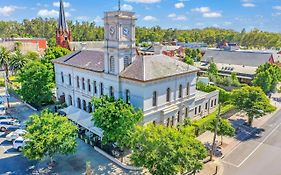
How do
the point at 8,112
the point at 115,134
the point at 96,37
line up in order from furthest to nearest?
the point at 96,37, the point at 8,112, the point at 115,134

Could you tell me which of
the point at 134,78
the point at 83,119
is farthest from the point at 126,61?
the point at 83,119

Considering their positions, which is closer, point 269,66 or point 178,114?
point 178,114

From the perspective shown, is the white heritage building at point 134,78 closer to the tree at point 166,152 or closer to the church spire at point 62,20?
the tree at point 166,152

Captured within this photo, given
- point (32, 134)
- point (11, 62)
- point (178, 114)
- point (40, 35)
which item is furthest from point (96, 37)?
point (32, 134)

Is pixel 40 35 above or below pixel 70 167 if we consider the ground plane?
above

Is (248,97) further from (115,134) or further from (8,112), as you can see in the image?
(8,112)

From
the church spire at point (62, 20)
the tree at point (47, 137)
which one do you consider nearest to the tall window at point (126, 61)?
the tree at point (47, 137)

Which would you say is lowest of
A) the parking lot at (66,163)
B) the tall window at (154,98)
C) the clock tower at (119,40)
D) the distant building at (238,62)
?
the parking lot at (66,163)

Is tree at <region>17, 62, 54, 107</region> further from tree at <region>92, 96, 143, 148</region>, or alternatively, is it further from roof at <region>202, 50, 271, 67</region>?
roof at <region>202, 50, 271, 67</region>
